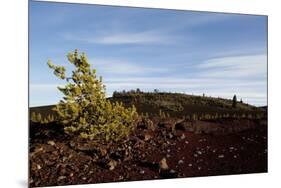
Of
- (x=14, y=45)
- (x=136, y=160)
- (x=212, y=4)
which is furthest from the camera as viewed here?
(x=212, y=4)

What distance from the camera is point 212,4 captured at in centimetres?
532

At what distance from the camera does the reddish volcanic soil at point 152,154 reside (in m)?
4.72

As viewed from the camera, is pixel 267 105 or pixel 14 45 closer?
pixel 14 45

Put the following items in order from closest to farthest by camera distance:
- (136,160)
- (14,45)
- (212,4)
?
(14,45), (136,160), (212,4)

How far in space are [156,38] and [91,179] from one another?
4.90ft

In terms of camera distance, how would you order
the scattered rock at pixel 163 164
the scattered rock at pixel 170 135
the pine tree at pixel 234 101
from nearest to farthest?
the scattered rock at pixel 163 164 → the scattered rock at pixel 170 135 → the pine tree at pixel 234 101

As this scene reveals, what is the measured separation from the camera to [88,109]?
4.91m

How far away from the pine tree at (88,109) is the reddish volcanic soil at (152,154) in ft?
0.35

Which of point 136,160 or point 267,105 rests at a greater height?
point 267,105

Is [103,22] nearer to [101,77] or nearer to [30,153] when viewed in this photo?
[101,77]

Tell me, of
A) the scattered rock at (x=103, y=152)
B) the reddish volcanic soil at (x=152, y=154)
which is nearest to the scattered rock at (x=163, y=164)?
the reddish volcanic soil at (x=152, y=154)

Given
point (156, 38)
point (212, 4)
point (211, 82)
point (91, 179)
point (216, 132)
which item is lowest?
point (91, 179)

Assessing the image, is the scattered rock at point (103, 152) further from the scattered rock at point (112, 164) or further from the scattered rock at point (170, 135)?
the scattered rock at point (170, 135)

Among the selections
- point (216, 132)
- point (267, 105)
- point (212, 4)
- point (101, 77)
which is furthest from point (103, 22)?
point (267, 105)
